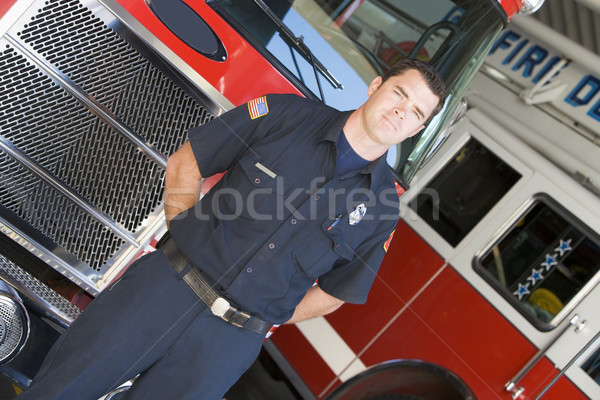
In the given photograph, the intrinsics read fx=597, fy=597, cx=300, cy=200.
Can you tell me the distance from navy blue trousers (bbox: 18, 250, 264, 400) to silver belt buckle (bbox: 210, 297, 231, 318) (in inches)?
1.2

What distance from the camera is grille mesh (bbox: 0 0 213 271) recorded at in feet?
6.93

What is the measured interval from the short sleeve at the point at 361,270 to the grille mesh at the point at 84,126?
Answer: 83 cm

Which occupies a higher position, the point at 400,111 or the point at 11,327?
the point at 400,111

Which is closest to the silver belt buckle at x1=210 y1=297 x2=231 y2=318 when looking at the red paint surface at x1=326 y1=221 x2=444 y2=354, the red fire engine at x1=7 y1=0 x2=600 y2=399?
the red fire engine at x1=7 y1=0 x2=600 y2=399

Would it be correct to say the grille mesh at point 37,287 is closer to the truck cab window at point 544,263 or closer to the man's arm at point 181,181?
the man's arm at point 181,181

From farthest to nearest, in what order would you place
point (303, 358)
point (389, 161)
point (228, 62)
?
point (303, 358)
point (389, 161)
point (228, 62)

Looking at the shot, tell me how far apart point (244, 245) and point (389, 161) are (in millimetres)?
969

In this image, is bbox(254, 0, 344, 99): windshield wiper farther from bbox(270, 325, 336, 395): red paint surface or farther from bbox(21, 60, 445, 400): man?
bbox(270, 325, 336, 395): red paint surface

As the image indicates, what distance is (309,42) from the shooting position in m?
2.42

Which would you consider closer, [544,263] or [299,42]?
[299,42]

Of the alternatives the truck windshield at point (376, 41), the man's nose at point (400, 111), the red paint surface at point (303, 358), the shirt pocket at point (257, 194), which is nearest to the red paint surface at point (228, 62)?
the truck windshield at point (376, 41)

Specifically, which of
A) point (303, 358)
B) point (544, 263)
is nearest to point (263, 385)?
point (303, 358)

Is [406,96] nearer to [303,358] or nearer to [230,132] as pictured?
[230,132]

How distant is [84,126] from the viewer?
2.25 metres
